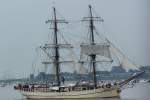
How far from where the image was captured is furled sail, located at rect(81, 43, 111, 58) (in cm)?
6938

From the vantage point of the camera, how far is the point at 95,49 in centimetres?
6975

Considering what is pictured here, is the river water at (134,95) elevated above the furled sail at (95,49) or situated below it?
below

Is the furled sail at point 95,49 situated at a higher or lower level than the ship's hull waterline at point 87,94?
higher

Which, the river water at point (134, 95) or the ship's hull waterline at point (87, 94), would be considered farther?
the ship's hull waterline at point (87, 94)

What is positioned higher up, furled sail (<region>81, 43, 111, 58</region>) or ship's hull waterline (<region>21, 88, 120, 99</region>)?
furled sail (<region>81, 43, 111, 58</region>)

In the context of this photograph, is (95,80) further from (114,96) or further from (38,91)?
(38,91)

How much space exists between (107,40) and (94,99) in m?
8.19

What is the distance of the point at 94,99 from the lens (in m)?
64.8

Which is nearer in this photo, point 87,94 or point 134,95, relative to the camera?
point 87,94

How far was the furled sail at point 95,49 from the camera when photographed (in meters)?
69.4

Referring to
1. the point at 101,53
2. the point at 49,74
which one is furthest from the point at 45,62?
the point at 101,53

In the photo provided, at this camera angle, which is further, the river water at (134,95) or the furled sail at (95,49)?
the furled sail at (95,49)

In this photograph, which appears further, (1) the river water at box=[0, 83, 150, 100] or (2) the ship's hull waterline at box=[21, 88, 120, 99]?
(2) the ship's hull waterline at box=[21, 88, 120, 99]

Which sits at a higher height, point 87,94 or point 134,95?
point 87,94
